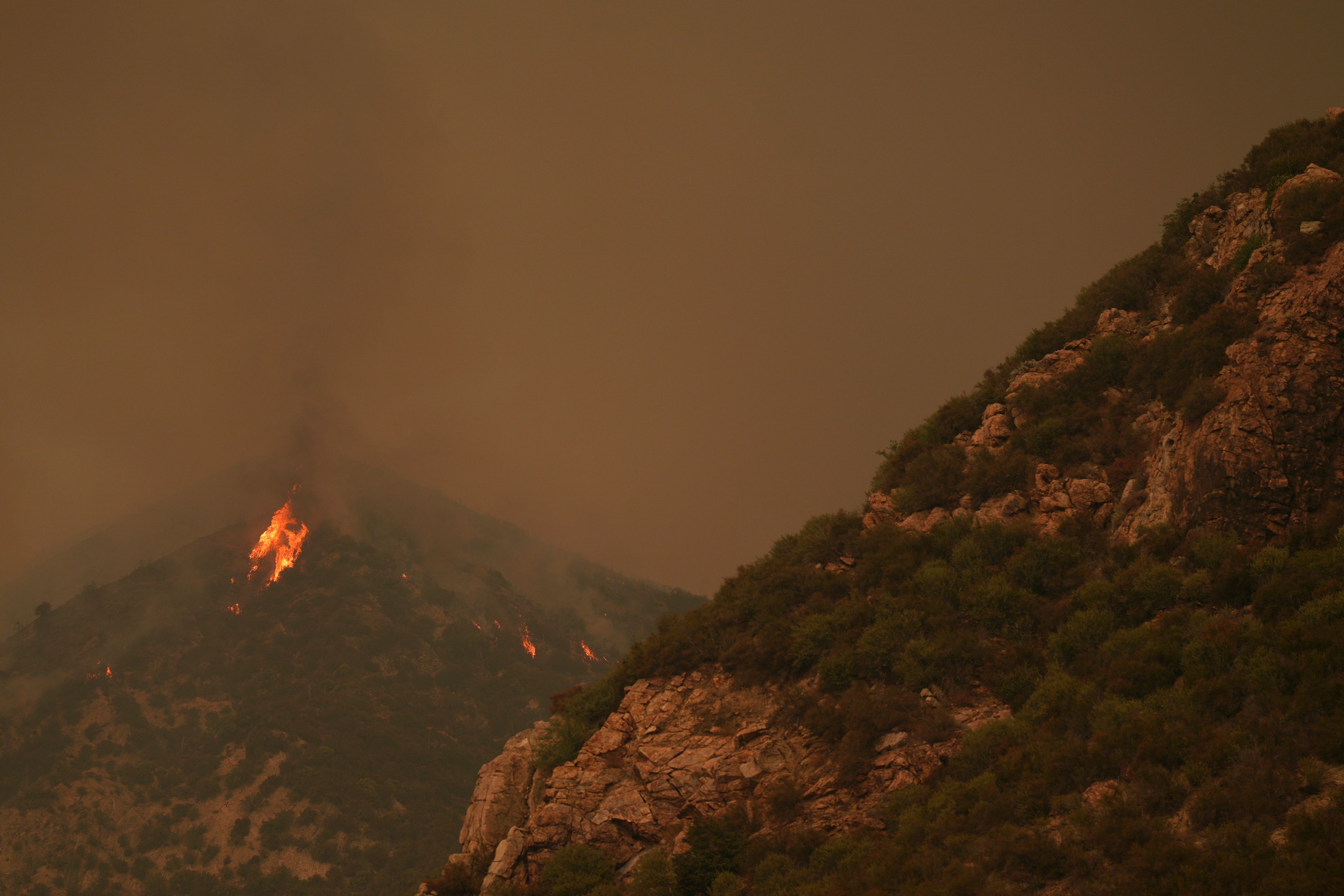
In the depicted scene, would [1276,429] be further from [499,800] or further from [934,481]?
[499,800]

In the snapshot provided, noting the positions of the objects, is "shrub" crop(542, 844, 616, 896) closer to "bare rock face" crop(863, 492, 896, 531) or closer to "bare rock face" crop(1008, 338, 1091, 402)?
"bare rock face" crop(863, 492, 896, 531)

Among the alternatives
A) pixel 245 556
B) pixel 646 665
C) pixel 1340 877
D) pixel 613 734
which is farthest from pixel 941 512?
pixel 245 556

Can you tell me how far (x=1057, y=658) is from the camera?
2038 centimetres

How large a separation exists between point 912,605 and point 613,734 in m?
11.1

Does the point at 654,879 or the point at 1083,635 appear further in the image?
the point at 654,879

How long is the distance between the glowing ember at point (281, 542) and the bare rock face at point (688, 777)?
166 m

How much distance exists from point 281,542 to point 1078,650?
188951 mm

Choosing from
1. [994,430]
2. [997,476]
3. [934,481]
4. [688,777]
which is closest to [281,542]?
[688,777]

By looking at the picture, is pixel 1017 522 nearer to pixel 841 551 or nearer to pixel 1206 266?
pixel 841 551

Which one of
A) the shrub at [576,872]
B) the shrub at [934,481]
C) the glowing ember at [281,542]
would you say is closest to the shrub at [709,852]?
the shrub at [576,872]

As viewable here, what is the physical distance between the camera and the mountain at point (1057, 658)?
559 inches

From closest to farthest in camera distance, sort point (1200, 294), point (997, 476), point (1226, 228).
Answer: point (1200, 294), point (997, 476), point (1226, 228)

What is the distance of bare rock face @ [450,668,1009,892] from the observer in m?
20.5

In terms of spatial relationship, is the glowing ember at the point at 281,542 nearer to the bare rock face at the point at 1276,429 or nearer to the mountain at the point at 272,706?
the mountain at the point at 272,706
